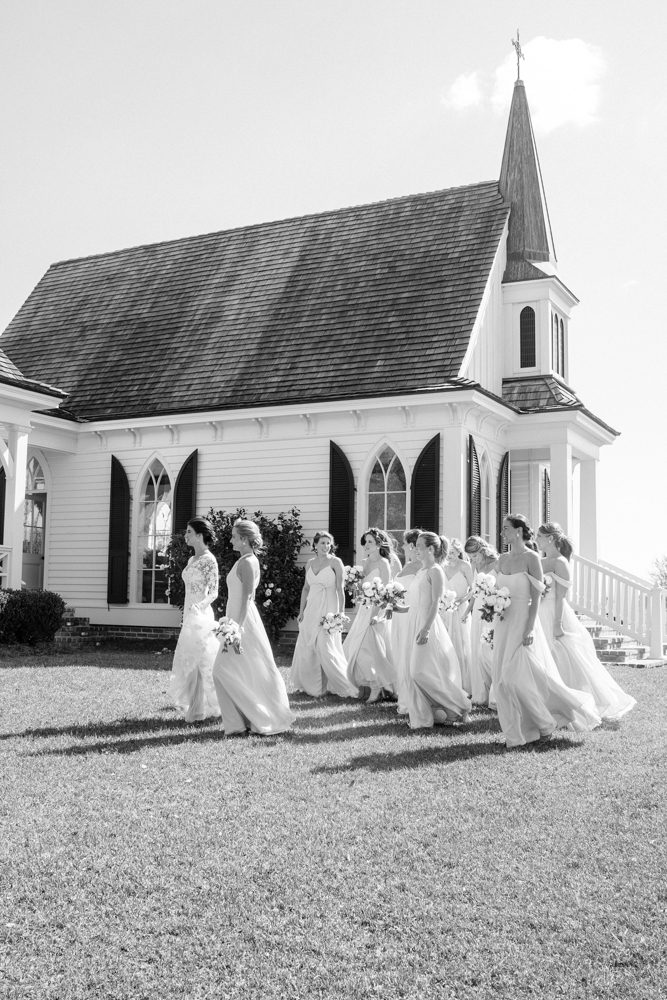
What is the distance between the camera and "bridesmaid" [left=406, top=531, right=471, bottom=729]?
30.4 ft

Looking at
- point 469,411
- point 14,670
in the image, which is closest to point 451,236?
point 469,411

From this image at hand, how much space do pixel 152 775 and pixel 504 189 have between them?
17.9m

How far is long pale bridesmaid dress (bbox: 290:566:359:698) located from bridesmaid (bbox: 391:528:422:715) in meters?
0.69

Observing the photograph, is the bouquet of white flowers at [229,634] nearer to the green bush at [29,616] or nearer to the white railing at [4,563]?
the green bush at [29,616]

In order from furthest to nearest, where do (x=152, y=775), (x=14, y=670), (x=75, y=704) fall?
(x=14, y=670), (x=75, y=704), (x=152, y=775)

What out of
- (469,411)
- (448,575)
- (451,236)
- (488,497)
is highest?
(451,236)

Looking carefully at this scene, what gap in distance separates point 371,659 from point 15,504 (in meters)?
8.76

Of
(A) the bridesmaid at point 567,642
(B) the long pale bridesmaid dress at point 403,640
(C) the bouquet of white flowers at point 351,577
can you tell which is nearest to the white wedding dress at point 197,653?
(B) the long pale bridesmaid dress at point 403,640

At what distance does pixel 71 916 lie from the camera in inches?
181

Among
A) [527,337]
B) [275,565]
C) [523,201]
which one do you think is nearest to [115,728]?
[275,565]

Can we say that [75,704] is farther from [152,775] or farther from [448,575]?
[448,575]

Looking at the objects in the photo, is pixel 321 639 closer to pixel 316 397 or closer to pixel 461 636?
pixel 461 636

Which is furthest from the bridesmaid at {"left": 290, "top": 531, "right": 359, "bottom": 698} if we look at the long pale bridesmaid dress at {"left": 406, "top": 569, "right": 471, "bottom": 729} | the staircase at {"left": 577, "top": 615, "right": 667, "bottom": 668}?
the staircase at {"left": 577, "top": 615, "right": 667, "bottom": 668}

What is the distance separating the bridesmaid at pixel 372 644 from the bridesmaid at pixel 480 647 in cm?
95
